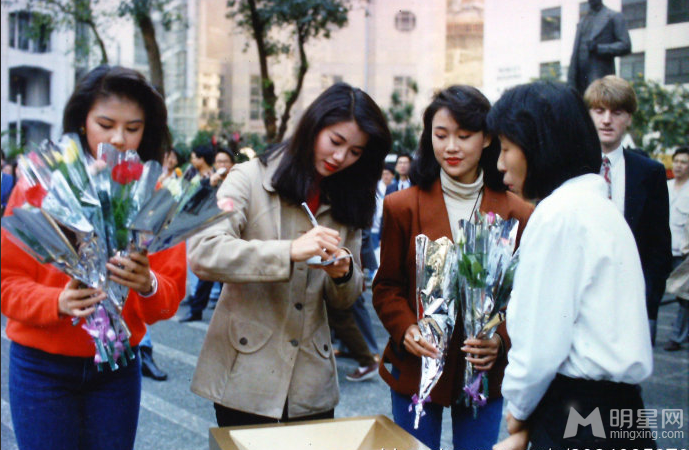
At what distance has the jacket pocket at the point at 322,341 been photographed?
7.72 ft

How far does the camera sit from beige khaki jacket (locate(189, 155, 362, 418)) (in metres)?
2.26

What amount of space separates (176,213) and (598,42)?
452 centimetres

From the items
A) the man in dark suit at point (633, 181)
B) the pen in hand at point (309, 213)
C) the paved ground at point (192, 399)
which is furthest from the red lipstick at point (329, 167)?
the paved ground at point (192, 399)

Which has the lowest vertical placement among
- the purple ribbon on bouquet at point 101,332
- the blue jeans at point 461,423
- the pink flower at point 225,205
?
the blue jeans at point 461,423

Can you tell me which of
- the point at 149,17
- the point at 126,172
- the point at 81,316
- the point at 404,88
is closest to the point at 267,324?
the point at 81,316

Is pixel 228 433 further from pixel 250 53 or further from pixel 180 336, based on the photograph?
pixel 250 53

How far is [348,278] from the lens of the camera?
2287mm

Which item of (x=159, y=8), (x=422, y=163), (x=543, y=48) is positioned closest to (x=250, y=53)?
(x=159, y=8)

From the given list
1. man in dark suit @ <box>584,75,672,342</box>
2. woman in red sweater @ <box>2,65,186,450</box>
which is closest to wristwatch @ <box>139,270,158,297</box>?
woman in red sweater @ <box>2,65,186,450</box>

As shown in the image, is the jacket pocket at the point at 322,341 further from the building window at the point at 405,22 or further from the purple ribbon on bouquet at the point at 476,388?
the building window at the point at 405,22

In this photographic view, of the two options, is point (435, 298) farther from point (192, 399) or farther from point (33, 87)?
point (33, 87)

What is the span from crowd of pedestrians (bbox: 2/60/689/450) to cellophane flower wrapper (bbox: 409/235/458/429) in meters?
0.05

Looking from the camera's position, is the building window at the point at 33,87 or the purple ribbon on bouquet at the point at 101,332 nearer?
the purple ribbon on bouquet at the point at 101,332

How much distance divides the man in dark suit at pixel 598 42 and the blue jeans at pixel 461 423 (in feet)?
12.4
